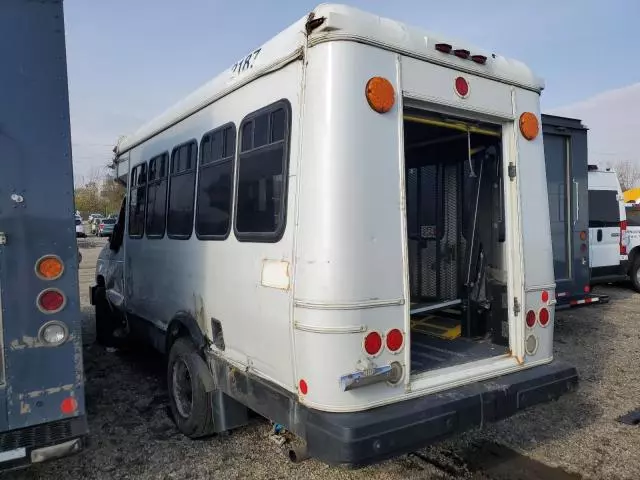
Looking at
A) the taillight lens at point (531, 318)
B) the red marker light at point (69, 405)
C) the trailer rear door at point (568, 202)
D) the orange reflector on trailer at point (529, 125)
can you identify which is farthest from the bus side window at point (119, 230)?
the trailer rear door at point (568, 202)

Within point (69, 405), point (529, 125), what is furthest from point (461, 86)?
A: point (69, 405)

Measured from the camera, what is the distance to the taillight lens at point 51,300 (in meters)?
2.79

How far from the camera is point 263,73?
3408mm

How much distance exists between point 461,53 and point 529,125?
84 centimetres

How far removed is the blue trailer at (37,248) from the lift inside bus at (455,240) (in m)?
2.09

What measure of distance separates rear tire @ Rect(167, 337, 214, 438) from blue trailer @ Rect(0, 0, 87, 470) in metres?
1.20

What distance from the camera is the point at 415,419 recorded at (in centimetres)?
293

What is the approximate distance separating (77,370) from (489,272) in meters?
3.03

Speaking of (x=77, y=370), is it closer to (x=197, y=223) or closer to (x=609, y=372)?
(x=197, y=223)

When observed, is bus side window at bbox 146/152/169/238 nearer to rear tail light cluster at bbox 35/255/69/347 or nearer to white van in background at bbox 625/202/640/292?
rear tail light cluster at bbox 35/255/69/347

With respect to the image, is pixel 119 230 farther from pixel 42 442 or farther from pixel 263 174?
pixel 42 442

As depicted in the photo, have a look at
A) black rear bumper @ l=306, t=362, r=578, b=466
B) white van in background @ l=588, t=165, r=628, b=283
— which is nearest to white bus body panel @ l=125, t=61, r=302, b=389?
black rear bumper @ l=306, t=362, r=578, b=466

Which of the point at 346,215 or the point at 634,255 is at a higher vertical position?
the point at 346,215

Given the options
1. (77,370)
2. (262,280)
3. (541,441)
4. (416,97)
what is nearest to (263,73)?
(416,97)
